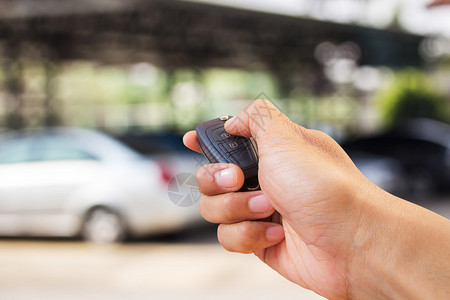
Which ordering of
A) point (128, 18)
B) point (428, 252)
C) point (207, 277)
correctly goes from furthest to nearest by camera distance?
point (128, 18) < point (207, 277) < point (428, 252)

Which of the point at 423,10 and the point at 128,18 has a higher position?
the point at 128,18

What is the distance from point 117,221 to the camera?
17.4 ft

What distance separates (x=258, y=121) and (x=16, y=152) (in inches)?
202

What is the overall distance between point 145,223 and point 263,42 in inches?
334

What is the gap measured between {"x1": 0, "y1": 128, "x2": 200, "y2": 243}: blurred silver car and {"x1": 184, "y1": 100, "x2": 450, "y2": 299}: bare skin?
3.28 m

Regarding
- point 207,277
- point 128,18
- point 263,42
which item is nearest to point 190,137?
point 207,277

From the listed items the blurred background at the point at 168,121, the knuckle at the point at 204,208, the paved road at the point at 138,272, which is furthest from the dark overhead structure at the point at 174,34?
the knuckle at the point at 204,208

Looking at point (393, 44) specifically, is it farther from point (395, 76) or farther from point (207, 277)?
point (207, 277)

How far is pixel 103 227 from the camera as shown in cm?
541

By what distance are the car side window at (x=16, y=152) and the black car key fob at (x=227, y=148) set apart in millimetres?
4791

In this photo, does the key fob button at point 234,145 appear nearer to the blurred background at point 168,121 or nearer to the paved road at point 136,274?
the blurred background at point 168,121

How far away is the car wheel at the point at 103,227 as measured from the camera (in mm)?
5309

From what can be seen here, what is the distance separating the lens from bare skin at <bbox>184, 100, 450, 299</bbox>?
49.3 inches

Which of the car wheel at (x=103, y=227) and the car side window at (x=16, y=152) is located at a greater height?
the car side window at (x=16, y=152)
